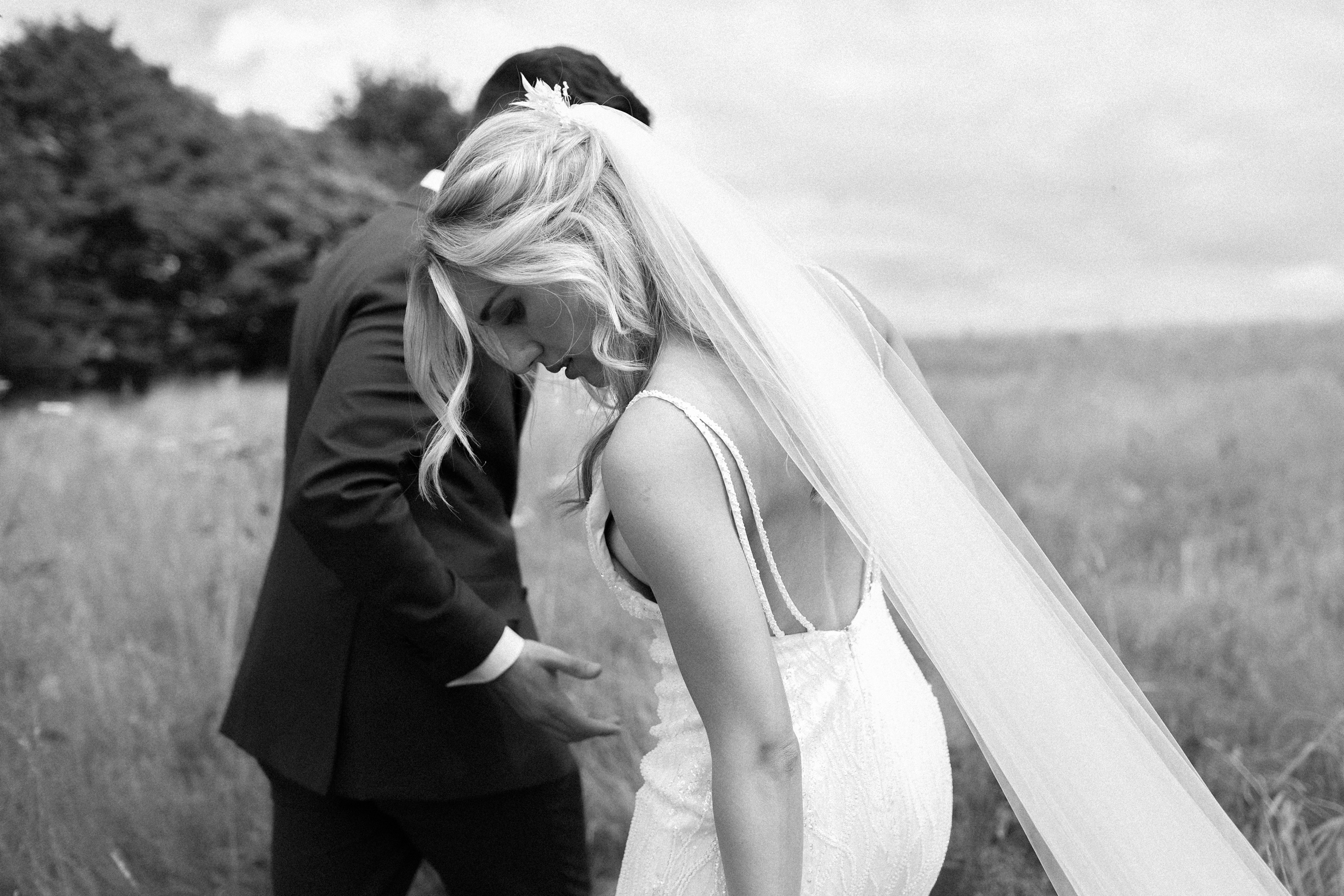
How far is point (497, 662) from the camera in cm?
214

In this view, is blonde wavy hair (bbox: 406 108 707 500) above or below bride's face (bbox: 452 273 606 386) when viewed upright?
above

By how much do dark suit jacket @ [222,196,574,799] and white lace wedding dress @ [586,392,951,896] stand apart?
52cm

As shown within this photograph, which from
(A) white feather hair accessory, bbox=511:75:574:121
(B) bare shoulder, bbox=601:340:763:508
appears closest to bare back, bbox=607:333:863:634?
(B) bare shoulder, bbox=601:340:763:508

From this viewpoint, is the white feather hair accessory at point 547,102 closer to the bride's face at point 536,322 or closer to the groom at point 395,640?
the bride's face at point 536,322

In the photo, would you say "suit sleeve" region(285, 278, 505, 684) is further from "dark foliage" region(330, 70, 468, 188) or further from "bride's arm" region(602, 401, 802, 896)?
"dark foliage" region(330, 70, 468, 188)

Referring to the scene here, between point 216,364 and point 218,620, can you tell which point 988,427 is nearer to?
point 218,620

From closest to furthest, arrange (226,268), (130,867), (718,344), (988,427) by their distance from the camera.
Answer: (718,344) → (130,867) → (988,427) → (226,268)

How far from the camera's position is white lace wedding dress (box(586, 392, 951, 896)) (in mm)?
1591

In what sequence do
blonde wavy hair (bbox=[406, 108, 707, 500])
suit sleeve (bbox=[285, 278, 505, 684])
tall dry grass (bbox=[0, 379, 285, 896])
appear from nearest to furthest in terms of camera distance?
blonde wavy hair (bbox=[406, 108, 707, 500]) → suit sleeve (bbox=[285, 278, 505, 684]) → tall dry grass (bbox=[0, 379, 285, 896])

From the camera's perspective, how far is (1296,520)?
5.87 meters

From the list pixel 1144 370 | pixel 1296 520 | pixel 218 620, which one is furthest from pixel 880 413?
pixel 1144 370

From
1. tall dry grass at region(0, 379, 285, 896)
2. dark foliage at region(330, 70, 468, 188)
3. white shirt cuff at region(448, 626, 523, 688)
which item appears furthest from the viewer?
dark foliage at region(330, 70, 468, 188)

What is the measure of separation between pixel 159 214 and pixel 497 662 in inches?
945

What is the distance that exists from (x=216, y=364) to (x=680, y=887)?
83.3 feet
